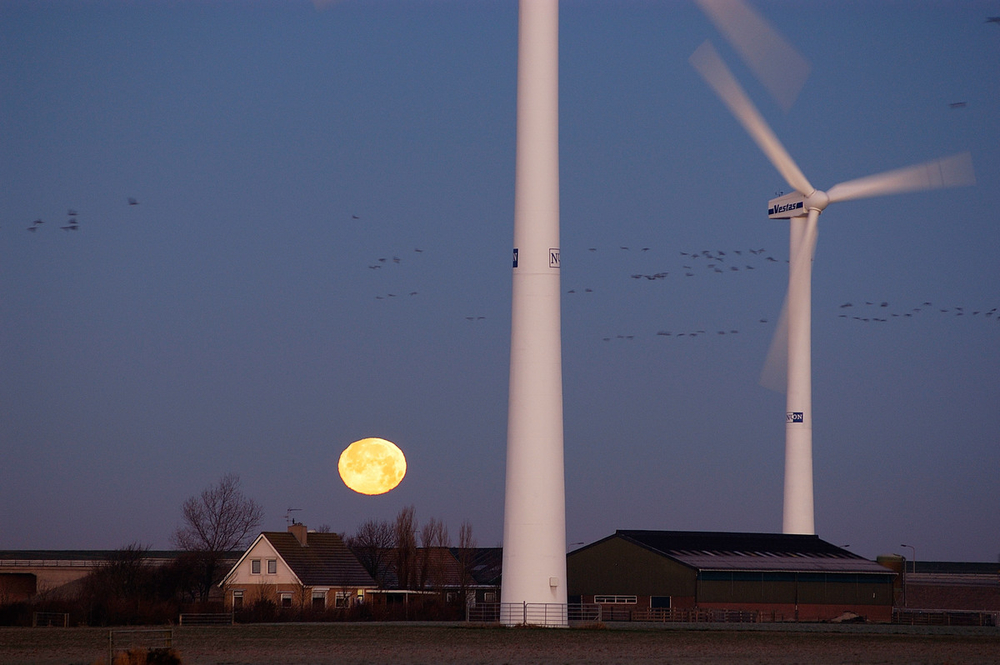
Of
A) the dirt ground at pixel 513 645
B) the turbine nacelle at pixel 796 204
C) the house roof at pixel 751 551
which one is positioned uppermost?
the turbine nacelle at pixel 796 204

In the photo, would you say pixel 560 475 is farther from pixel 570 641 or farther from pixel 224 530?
pixel 224 530

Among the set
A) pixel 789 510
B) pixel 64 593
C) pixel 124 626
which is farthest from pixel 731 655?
pixel 64 593

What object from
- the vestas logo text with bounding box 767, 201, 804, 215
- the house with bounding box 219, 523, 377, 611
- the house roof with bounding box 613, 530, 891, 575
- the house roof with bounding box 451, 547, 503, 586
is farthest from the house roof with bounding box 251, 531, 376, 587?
the vestas logo text with bounding box 767, 201, 804, 215

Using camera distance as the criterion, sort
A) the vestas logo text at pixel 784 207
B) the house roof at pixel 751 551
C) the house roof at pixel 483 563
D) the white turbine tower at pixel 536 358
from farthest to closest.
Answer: the house roof at pixel 483 563 → the vestas logo text at pixel 784 207 → the house roof at pixel 751 551 → the white turbine tower at pixel 536 358

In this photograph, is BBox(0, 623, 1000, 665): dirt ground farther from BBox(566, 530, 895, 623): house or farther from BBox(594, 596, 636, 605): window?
BBox(594, 596, 636, 605): window

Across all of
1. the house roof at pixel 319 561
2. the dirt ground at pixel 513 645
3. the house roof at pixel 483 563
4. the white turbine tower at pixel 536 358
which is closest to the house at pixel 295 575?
the house roof at pixel 319 561

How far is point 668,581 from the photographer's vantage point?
8050 cm

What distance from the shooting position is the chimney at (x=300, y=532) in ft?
286

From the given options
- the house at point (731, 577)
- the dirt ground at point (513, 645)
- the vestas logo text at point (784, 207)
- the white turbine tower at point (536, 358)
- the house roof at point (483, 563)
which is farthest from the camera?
the house roof at point (483, 563)

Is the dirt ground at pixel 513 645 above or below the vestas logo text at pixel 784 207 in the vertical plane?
below

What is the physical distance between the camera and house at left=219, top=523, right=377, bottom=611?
82.9 metres

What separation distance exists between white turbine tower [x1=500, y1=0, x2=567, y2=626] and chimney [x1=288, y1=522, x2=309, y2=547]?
128 feet

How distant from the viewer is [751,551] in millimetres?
85125

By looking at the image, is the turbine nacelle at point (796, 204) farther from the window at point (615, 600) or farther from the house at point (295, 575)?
the house at point (295, 575)
